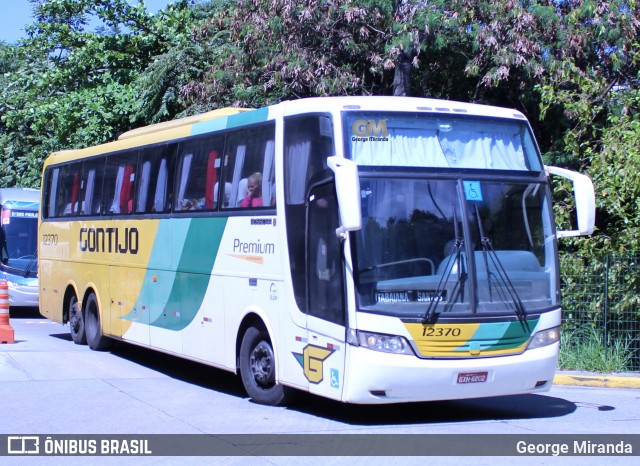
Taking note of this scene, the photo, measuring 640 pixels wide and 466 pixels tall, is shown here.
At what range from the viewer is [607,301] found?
14.0 m

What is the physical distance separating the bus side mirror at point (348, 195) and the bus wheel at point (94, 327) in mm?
8773

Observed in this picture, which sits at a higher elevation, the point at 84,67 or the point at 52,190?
the point at 84,67

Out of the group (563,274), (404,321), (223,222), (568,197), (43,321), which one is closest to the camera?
(404,321)

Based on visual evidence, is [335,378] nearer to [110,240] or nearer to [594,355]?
[594,355]

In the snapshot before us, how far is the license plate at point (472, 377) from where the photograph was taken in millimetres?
8906

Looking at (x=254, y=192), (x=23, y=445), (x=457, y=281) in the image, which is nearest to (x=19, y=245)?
(x=254, y=192)

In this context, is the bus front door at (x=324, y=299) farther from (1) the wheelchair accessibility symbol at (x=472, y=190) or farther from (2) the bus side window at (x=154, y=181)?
(2) the bus side window at (x=154, y=181)

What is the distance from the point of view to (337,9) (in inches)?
660

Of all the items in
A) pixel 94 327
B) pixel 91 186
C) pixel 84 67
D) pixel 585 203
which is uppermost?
pixel 84 67

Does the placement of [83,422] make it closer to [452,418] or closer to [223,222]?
[223,222]

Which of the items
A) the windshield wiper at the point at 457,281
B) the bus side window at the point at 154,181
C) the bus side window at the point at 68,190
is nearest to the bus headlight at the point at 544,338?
the windshield wiper at the point at 457,281

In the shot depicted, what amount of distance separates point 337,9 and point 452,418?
30.8ft

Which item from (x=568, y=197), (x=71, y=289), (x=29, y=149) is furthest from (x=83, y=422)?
(x=29, y=149)

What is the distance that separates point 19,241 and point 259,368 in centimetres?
1671
